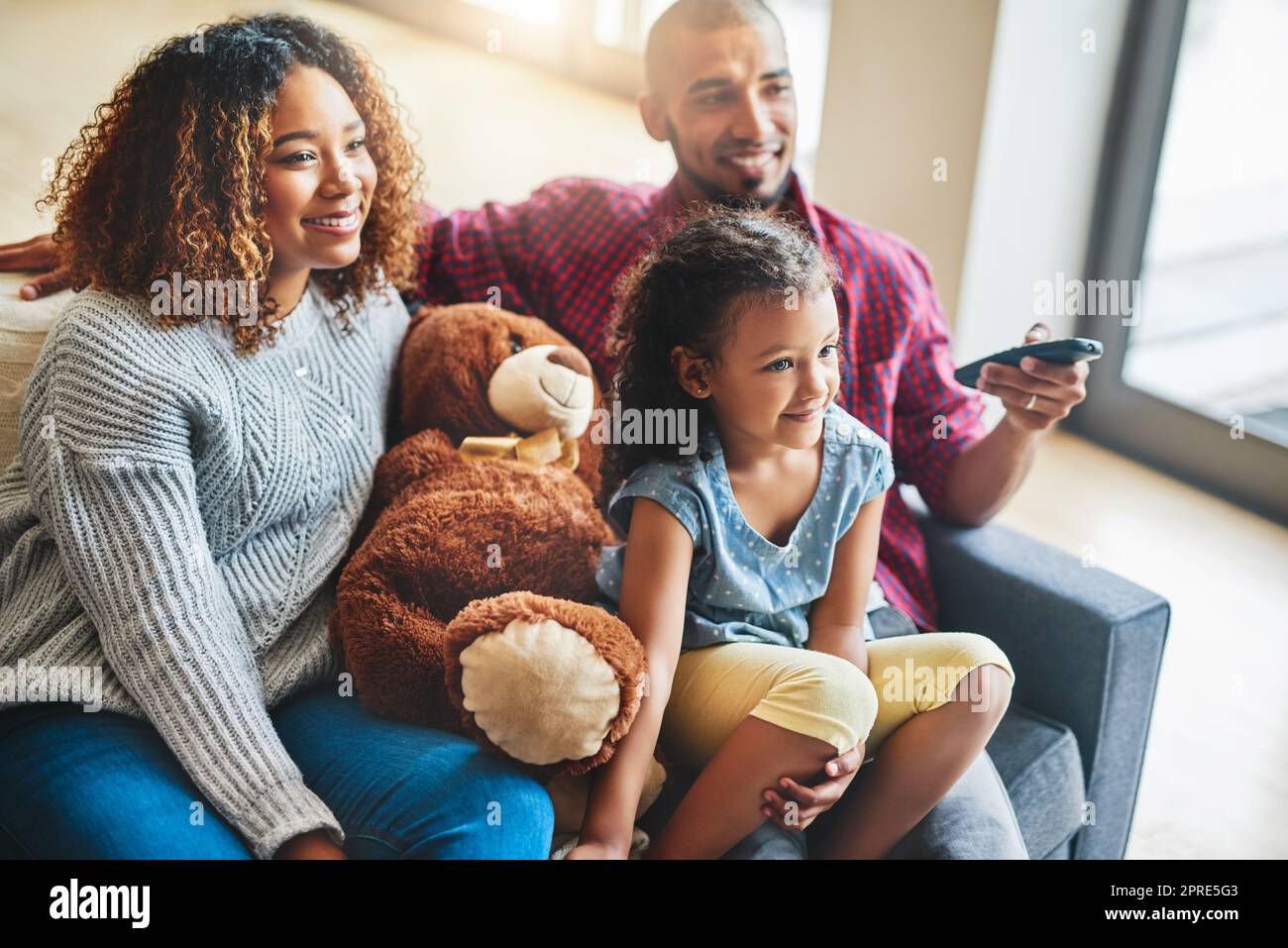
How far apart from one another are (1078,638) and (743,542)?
38 centimetres

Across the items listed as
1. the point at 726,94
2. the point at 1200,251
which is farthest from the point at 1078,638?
the point at 1200,251

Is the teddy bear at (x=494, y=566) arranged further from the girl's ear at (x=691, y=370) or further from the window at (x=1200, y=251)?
the window at (x=1200, y=251)

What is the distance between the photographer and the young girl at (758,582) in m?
0.89

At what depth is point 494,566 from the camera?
3.17ft

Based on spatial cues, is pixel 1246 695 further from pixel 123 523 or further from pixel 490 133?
pixel 123 523

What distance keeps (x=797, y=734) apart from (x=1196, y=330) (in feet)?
4.88

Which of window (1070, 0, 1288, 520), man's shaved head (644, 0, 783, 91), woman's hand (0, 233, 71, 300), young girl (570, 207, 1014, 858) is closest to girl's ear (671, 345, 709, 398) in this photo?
young girl (570, 207, 1014, 858)

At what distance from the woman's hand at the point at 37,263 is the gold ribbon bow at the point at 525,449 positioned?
345mm

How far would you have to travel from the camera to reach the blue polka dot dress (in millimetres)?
948

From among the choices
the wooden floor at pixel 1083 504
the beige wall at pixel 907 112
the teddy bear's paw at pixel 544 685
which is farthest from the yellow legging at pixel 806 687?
the beige wall at pixel 907 112

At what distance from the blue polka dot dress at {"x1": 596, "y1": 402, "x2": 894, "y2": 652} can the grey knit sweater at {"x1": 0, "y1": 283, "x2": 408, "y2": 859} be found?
0.87ft

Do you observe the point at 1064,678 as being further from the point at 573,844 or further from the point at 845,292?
the point at 573,844

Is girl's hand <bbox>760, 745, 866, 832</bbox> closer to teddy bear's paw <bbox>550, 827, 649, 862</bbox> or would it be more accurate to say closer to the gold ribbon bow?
teddy bear's paw <bbox>550, 827, 649, 862</bbox>
